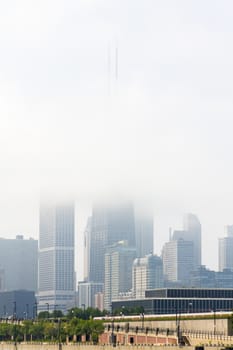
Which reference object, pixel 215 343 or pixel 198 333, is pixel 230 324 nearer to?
pixel 198 333

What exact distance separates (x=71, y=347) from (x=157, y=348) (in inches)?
1077

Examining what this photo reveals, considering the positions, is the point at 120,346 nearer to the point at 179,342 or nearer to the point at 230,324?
the point at 179,342

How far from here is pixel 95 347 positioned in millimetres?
186000

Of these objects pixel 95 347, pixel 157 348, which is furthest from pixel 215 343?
pixel 95 347

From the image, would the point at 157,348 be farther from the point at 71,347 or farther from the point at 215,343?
the point at 71,347

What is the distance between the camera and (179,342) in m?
185

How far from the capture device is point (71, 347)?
7594 inches

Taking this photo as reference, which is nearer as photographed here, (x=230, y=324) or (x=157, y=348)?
(x=157, y=348)

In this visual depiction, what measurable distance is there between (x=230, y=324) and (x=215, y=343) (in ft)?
72.4

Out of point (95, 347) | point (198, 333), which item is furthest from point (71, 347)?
point (198, 333)

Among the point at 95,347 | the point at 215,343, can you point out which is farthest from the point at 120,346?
the point at 215,343

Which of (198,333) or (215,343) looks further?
(198,333)

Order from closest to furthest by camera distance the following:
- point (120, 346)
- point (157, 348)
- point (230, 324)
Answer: point (157, 348)
point (120, 346)
point (230, 324)

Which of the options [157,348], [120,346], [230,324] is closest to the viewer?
[157,348]
